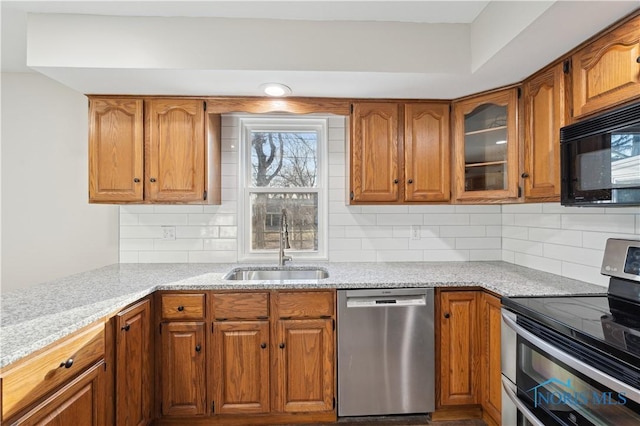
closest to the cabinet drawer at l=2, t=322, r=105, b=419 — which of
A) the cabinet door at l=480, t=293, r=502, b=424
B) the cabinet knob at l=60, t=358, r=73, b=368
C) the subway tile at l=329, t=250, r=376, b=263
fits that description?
the cabinet knob at l=60, t=358, r=73, b=368

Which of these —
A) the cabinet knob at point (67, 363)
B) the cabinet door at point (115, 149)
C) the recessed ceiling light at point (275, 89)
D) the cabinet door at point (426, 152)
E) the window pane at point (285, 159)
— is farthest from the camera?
the window pane at point (285, 159)

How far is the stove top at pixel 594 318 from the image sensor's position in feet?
3.48

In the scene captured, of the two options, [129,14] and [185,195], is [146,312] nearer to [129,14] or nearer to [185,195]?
[185,195]

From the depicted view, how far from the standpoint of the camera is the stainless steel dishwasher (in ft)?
6.30

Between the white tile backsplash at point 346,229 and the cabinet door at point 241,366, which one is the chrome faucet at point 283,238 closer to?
the white tile backsplash at point 346,229

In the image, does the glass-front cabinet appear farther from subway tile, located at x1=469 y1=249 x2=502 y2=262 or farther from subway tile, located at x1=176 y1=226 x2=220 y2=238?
subway tile, located at x1=176 y1=226 x2=220 y2=238

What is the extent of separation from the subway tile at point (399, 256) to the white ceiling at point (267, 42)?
1.35 metres

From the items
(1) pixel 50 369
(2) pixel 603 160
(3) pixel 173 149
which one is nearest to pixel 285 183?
(3) pixel 173 149

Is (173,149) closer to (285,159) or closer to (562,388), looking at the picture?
(285,159)

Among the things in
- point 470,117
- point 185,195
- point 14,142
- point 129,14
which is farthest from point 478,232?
point 14,142

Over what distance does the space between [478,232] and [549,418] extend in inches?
63.0

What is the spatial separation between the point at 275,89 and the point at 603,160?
1821mm

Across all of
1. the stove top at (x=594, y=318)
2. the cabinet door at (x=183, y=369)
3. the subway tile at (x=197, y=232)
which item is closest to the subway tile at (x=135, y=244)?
the subway tile at (x=197, y=232)

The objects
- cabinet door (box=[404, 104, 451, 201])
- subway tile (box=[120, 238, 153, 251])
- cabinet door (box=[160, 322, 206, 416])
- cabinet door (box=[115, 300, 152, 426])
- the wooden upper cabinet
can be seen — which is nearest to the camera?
the wooden upper cabinet
